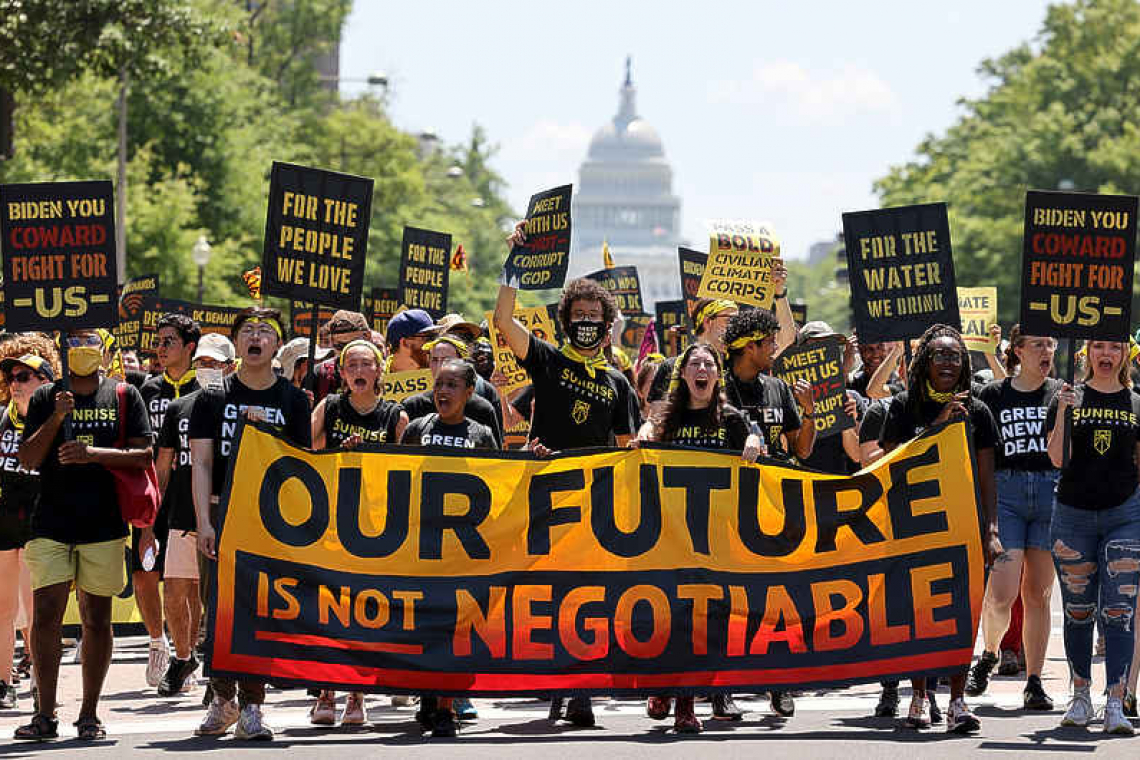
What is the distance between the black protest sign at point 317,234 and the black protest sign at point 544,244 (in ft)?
2.95

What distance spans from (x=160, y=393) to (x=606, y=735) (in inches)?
174

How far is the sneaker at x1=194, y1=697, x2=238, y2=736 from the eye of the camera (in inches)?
392

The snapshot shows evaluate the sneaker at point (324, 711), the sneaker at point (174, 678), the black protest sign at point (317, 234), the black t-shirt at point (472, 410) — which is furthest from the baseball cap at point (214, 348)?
the sneaker at point (324, 711)

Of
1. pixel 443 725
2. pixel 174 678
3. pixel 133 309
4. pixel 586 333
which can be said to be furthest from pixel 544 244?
pixel 133 309

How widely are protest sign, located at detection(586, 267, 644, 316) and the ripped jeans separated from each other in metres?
11.0

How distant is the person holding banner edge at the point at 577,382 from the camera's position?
1045 centimetres

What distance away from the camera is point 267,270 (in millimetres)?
11445

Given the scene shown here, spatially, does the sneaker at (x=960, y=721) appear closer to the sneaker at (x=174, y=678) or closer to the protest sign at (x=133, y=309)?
the sneaker at (x=174, y=678)

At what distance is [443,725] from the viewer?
9.89 m

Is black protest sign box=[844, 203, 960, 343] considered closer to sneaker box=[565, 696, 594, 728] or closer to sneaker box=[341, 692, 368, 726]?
sneaker box=[565, 696, 594, 728]

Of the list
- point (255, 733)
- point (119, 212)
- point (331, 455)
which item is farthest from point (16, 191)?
point (119, 212)

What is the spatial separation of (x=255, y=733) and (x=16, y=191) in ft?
10.3

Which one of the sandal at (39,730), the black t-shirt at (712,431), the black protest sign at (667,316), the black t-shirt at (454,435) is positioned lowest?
the sandal at (39,730)

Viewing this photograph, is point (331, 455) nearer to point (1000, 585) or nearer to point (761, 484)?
point (761, 484)
